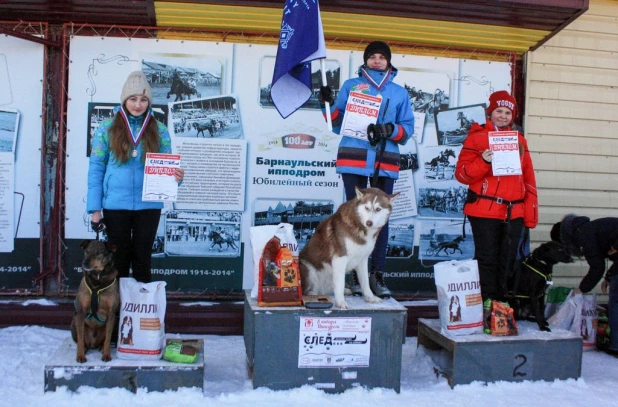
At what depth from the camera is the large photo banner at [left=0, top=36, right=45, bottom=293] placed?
5.04 metres

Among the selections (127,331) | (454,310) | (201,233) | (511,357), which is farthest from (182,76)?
(511,357)

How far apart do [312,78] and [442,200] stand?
180 centimetres

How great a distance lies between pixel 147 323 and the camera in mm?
3477

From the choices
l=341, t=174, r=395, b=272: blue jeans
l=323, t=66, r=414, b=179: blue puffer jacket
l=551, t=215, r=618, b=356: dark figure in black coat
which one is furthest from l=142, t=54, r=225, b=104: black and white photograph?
l=551, t=215, r=618, b=356: dark figure in black coat

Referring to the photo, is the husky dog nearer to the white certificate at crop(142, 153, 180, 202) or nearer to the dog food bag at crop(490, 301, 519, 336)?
the dog food bag at crop(490, 301, 519, 336)

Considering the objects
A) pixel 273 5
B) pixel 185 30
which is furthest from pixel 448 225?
pixel 185 30

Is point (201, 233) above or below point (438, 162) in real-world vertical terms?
below

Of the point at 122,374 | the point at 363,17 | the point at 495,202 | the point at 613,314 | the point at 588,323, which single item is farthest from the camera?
the point at 363,17

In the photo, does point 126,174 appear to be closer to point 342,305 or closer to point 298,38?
point 298,38

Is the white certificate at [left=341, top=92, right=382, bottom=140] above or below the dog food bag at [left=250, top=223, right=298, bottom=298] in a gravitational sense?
above

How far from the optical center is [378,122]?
4195mm

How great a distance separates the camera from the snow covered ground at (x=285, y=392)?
330cm

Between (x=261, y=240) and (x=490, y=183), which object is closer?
(x=261, y=240)

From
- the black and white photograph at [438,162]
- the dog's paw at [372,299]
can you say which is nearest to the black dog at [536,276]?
the black and white photograph at [438,162]
